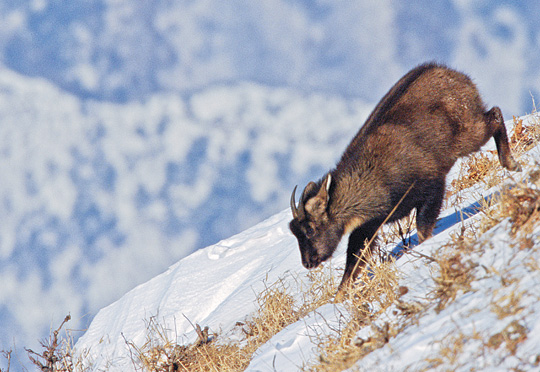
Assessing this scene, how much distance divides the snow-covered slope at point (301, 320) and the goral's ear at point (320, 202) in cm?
73

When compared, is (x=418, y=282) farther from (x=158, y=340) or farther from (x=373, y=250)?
(x=158, y=340)

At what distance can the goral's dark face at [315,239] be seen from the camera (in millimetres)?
5707

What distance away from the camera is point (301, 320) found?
15.7ft

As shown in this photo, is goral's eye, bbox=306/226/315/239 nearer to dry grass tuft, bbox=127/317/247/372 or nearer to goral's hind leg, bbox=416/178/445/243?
goral's hind leg, bbox=416/178/445/243

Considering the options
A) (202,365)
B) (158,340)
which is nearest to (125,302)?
(158,340)

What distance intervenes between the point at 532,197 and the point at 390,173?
239 centimetres

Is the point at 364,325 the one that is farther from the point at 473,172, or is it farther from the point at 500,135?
the point at 473,172

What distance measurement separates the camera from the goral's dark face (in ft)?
18.7

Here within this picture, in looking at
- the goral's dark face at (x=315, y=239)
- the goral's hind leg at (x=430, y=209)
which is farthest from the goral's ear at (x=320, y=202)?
the goral's hind leg at (x=430, y=209)

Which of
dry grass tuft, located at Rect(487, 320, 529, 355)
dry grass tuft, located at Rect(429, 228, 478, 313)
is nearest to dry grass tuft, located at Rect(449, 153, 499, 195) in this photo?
dry grass tuft, located at Rect(429, 228, 478, 313)

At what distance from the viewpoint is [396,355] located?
2758 millimetres

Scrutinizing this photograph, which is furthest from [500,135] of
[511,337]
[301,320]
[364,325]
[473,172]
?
[511,337]

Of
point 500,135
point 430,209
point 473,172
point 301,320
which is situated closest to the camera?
point 301,320

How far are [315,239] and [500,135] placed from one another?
8.58 feet
